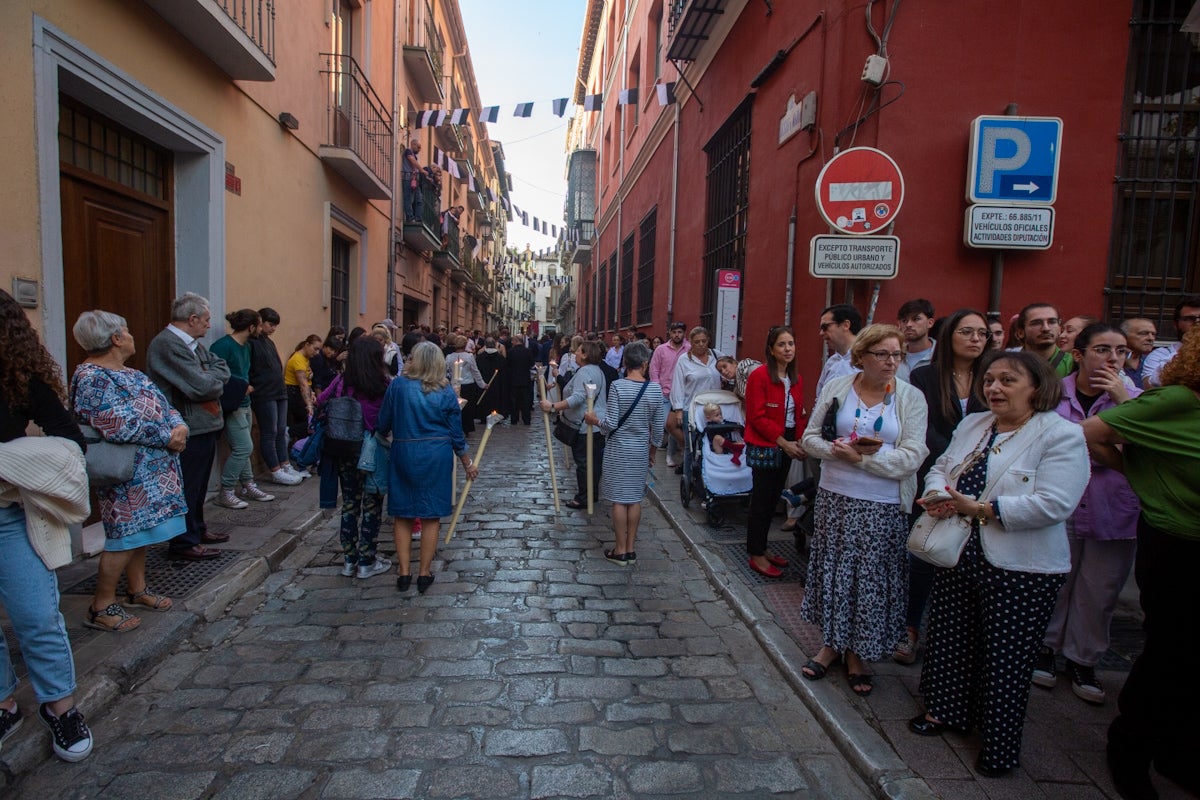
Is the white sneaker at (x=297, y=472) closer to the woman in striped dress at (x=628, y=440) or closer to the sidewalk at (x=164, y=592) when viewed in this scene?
the sidewalk at (x=164, y=592)

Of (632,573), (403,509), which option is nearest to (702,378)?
(632,573)

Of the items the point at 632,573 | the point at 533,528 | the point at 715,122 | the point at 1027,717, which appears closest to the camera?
the point at 1027,717

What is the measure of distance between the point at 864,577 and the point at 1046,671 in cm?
122

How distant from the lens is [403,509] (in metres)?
4.71

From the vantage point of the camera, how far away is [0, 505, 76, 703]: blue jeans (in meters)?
2.65

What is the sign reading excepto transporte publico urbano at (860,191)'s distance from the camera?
5344mm

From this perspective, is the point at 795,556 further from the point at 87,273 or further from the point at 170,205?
the point at 170,205

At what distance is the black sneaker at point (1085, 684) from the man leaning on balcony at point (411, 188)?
14.4 metres

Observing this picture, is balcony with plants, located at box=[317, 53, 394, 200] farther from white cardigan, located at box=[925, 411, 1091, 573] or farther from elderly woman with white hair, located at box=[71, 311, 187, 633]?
white cardigan, located at box=[925, 411, 1091, 573]

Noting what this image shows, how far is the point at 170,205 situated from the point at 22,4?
2.45 m

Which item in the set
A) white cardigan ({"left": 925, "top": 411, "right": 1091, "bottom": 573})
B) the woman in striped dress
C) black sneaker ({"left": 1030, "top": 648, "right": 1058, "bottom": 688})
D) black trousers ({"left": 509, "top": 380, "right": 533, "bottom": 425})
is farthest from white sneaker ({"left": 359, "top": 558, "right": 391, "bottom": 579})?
black trousers ({"left": 509, "top": 380, "right": 533, "bottom": 425})

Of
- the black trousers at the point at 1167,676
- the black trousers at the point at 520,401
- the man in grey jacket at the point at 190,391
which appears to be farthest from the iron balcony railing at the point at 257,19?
the black trousers at the point at 1167,676

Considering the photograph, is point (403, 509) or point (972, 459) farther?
point (403, 509)

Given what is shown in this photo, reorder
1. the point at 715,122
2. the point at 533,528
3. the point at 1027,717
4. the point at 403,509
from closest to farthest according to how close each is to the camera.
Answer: the point at 1027,717, the point at 403,509, the point at 533,528, the point at 715,122
